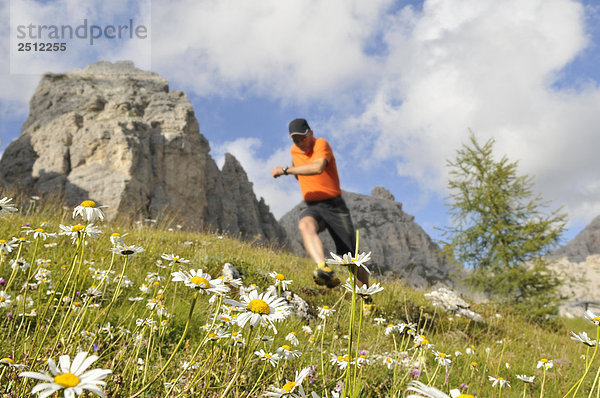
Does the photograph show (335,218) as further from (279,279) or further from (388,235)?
(388,235)

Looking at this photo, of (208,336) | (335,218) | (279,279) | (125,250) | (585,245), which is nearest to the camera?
(208,336)

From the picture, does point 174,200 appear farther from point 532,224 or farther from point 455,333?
point 455,333

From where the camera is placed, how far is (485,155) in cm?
1666

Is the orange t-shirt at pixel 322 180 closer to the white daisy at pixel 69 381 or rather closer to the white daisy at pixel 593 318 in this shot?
the white daisy at pixel 593 318

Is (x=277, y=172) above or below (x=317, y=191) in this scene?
above

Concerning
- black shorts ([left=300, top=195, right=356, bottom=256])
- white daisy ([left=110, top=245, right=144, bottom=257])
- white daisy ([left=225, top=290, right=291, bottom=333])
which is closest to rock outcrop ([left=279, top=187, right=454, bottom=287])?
black shorts ([left=300, top=195, right=356, bottom=256])

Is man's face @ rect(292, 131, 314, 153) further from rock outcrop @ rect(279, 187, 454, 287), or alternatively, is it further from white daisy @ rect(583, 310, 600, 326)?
rock outcrop @ rect(279, 187, 454, 287)

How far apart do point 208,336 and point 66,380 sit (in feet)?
1.92

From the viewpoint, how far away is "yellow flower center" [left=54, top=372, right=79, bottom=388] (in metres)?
0.76

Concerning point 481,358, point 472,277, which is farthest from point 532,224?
point 481,358

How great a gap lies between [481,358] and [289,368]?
3.08 m

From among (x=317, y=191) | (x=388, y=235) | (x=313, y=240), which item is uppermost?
(x=388, y=235)

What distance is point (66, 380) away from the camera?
77 cm

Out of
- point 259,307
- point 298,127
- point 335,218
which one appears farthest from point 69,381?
point 298,127
